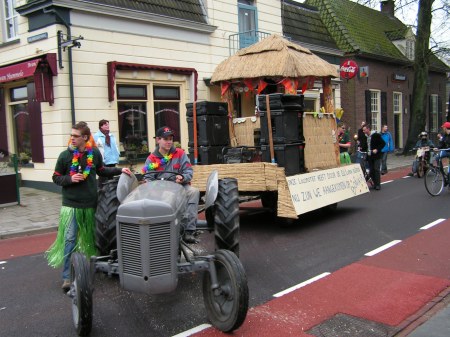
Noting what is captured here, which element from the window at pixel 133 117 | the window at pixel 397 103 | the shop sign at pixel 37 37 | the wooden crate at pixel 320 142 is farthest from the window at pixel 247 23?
the window at pixel 397 103

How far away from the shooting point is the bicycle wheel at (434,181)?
37.8 feet

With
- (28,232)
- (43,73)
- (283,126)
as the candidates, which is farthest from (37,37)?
(283,126)

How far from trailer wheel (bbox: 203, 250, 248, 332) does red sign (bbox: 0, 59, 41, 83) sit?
31.1 ft

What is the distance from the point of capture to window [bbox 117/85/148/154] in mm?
13477

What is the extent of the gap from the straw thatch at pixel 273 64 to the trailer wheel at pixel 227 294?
22.2 feet

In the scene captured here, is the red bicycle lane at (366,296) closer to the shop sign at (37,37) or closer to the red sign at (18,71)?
the red sign at (18,71)

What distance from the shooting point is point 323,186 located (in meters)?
8.70

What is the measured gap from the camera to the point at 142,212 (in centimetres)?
380

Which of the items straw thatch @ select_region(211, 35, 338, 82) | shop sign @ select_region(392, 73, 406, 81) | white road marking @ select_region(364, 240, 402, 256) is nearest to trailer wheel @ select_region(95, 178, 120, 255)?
white road marking @ select_region(364, 240, 402, 256)

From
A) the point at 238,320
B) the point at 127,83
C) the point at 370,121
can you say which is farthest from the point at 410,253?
the point at 370,121

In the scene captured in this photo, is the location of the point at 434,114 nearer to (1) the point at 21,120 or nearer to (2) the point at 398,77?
(2) the point at 398,77

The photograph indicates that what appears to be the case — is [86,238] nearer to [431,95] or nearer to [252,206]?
[252,206]

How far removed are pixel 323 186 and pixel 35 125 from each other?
8.32 meters

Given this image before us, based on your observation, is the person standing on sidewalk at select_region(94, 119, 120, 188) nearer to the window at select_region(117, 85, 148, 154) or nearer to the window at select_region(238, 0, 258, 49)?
Answer: the window at select_region(117, 85, 148, 154)
